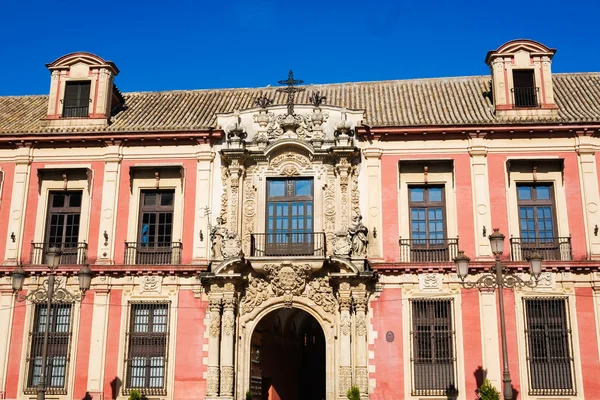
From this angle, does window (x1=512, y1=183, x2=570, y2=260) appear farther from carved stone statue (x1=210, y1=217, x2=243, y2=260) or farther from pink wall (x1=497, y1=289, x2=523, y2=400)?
carved stone statue (x1=210, y1=217, x2=243, y2=260)

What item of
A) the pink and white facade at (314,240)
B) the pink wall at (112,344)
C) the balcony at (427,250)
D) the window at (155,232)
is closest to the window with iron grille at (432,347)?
the pink and white facade at (314,240)

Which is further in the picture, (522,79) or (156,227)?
(522,79)

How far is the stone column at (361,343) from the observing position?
67.6 ft

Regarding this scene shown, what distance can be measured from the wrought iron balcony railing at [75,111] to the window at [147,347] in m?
7.44

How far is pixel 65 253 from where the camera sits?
2289cm

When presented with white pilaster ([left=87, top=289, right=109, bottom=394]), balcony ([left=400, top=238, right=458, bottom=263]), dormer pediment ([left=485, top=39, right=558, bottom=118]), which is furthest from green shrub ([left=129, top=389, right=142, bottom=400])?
dormer pediment ([left=485, top=39, right=558, bottom=118])

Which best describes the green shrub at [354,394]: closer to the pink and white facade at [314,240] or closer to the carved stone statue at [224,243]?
the pink and white facade at [314,240]

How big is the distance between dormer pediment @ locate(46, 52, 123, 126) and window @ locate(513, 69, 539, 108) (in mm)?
14389

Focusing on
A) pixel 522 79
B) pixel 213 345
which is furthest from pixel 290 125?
pixel 522 79

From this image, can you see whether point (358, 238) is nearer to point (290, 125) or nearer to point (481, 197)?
point (481, 197)

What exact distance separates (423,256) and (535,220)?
3.81 m

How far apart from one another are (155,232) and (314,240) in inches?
210

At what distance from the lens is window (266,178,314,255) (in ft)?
72.7

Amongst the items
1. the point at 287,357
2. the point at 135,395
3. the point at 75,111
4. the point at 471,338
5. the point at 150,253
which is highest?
the point at 75,111
